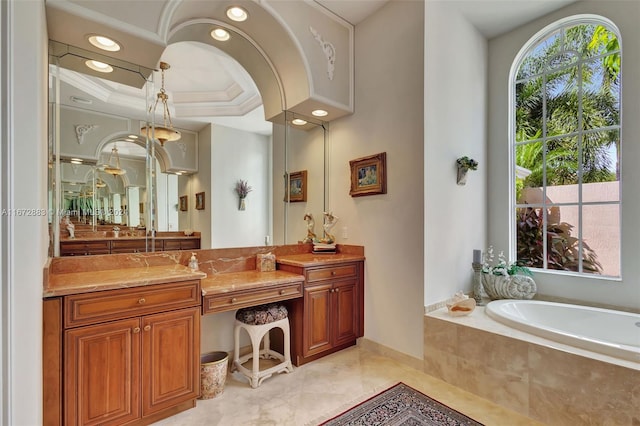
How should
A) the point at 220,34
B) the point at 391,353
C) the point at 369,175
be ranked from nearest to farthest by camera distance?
the point at 220,34 < the point at 391,353 < the point at 369,175

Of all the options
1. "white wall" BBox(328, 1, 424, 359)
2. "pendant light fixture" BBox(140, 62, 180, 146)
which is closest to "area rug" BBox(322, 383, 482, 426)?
"white wall" BBox(328, 1, 424, 359)

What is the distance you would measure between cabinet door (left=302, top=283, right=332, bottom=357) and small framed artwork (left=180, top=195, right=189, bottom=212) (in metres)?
1.21

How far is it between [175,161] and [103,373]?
1.58 meters

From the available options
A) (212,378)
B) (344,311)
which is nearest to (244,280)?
(212,378)

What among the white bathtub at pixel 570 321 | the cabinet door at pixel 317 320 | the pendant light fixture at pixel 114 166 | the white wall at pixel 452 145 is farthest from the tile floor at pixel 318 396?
the pendant light fixture at pixel 114 166

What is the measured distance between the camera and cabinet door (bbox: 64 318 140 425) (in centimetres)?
163

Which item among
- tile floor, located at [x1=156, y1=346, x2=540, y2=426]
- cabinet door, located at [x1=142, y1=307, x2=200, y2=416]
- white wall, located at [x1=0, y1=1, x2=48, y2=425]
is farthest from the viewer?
tile floor, located at [x1=156, y1=346, x2=540, y2=426]

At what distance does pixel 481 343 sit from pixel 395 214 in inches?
46.9

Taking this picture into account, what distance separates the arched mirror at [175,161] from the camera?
2.15 m

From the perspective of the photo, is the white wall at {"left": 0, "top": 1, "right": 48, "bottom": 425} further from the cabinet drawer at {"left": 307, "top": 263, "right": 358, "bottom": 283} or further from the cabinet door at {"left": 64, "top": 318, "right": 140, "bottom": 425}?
the cabinet drawer at {"left": 307, "top": 263, "right": 358, "bottom": 283}

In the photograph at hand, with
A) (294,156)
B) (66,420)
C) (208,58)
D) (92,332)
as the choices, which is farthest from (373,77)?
(66,420)

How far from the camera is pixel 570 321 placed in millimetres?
2619

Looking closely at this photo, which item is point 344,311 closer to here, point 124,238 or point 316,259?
point 316,259

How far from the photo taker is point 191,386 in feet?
6.63
